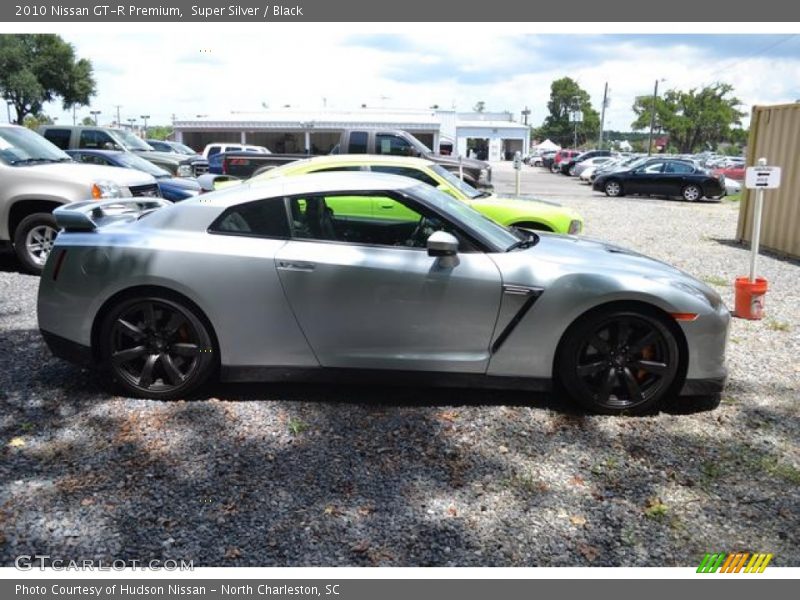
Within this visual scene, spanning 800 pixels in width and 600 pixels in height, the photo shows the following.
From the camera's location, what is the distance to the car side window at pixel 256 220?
4382 mm

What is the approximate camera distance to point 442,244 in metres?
4.05

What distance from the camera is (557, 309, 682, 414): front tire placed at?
4145 millimetres

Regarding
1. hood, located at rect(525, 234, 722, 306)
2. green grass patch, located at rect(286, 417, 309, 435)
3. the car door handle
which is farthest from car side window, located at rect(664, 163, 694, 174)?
green grass patch, located at rect(286, 417, 309, 435)

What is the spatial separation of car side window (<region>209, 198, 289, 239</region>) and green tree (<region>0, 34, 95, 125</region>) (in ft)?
157

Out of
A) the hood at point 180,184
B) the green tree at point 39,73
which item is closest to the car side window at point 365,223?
the hood at point 180,184

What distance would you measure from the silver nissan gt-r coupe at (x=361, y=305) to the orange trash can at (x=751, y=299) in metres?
2.96

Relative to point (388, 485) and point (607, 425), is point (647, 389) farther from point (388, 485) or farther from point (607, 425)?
point (388, 485)

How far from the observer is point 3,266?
9016 millimetres

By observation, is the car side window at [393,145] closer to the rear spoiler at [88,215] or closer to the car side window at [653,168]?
the rear spoiler at [88,215]

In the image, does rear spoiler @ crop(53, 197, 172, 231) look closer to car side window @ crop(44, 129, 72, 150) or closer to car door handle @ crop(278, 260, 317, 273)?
car door handle @ crop(278, 260, 317, 273)

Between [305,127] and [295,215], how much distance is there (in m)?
42.7

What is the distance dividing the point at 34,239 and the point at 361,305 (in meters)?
5.95

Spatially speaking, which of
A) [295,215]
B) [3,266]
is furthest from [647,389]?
[3,266]

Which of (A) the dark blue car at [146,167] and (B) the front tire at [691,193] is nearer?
(A) the dark blue car at [146,167]
